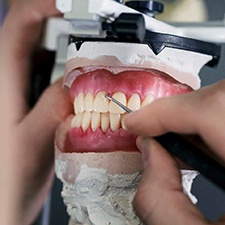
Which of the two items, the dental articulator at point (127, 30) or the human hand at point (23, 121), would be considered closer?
the dental articulator at point (127, 30)

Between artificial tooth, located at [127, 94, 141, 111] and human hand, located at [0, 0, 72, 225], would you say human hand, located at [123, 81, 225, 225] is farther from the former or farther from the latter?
human hand, located at [0, 0, 72, 225]

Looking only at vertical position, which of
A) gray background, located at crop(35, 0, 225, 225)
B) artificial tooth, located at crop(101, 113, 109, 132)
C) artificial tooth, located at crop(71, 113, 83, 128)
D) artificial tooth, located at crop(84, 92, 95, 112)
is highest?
artificial tooth, located at crop(84, 92, 95, 112)

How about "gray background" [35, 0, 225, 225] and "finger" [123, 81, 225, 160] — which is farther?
"gray background" [35, 0, 225, 225]

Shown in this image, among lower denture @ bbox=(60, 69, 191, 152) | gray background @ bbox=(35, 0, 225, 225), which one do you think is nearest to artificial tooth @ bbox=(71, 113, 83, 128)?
lower denture @ bbox=(60, 69, 191, 152)

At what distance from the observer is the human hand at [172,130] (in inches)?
13.0

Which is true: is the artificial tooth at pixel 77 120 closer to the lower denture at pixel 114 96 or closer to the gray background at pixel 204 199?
the lower denture at pixel 114 96

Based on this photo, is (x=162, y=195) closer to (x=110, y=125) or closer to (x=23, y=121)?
(x=110, y=125)

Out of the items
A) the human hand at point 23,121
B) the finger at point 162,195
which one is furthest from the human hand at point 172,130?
the human hand at point 23,121

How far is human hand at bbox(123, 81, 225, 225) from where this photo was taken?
330 mm

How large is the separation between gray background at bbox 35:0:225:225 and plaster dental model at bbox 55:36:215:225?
0.27 ft

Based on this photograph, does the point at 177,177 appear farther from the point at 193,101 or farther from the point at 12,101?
the point at 12,101

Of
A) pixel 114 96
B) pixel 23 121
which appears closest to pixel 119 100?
pixel 114 96

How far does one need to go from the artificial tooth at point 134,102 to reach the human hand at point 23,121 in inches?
3.7

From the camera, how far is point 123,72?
413 millimetres
